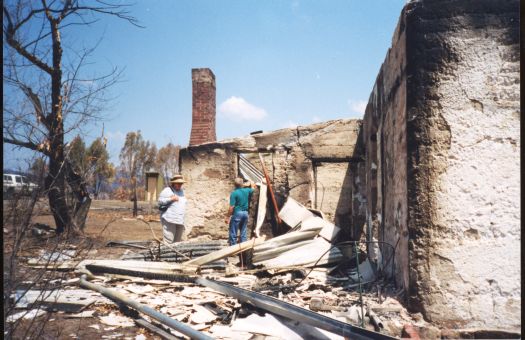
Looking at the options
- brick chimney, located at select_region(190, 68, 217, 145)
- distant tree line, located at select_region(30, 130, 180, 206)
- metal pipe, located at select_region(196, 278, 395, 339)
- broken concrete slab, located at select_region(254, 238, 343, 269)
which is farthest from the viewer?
distant tree line, located at select_region(30, 130, 180, 206)

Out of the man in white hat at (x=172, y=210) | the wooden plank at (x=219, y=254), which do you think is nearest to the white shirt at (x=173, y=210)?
the man in white hat at (x=172, y=210)

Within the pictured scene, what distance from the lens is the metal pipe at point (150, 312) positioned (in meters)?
3.10

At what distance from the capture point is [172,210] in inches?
291

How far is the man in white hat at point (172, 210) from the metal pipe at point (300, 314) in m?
3.12

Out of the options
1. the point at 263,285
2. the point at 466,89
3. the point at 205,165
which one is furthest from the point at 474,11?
the point at 205,165

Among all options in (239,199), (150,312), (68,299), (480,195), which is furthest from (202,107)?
(480,195)

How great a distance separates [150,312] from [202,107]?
31.9ft

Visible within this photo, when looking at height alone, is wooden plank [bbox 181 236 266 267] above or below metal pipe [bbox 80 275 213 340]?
above

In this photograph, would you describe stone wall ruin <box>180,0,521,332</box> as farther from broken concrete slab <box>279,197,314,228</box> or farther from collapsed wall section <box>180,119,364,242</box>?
collapsed wall section <box>180,119,364,242</box>

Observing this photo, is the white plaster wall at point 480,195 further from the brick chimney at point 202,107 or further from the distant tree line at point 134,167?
the distant tree line at point 134,167

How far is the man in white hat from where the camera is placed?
731 cm

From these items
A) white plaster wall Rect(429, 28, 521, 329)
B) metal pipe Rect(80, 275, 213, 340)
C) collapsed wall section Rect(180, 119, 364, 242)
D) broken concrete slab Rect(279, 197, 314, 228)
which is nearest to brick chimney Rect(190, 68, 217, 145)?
collapsed wall section Rect(180, 119, 364, 242)

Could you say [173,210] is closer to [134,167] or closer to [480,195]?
[480,195]

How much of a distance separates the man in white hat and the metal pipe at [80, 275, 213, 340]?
7.54ft
